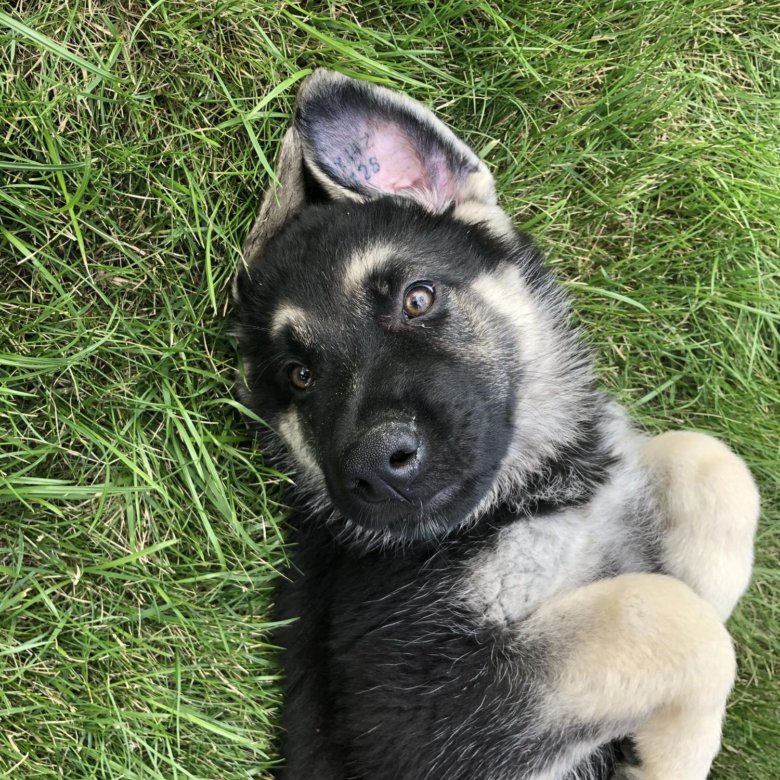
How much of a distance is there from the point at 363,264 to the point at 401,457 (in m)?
0.69

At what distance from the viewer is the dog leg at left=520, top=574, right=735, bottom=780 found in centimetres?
227

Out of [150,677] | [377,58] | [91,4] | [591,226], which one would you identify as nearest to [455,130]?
[377,58]

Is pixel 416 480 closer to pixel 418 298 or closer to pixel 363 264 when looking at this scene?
pixel 418 298

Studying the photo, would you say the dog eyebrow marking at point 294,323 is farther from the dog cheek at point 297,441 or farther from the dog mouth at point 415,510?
the dog mouth at point 415,510

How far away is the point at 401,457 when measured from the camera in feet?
7.34

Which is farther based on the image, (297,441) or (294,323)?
(297,441)

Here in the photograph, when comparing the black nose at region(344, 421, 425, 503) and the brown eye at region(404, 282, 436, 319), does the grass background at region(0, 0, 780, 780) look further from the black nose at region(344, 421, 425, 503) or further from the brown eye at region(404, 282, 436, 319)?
the black nose at region(344, 421, 425, 503)

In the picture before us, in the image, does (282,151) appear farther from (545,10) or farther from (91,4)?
(545,10)

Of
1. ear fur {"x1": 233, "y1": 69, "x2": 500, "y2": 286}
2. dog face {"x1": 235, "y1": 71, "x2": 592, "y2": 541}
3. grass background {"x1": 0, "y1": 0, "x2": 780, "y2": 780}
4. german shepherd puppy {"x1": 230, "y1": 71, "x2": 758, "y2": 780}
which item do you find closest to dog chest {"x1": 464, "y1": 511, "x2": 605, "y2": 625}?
german shepherd puppy {"x1": 230, "y1": 71, "x2": 758, "y2": 780}

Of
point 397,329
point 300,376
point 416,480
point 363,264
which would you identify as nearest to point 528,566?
point 416,480

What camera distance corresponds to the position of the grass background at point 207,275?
285 cm

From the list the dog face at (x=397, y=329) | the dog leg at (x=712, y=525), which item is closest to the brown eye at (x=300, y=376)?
the dog face at (x=397, y=329)

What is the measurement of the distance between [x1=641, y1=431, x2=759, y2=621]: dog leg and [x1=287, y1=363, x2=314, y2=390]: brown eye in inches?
50.6

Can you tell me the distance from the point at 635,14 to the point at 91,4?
80.6 inches
